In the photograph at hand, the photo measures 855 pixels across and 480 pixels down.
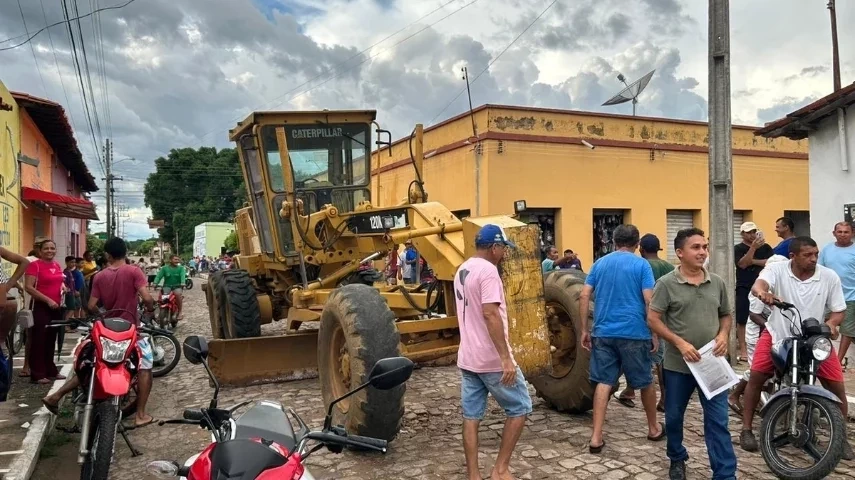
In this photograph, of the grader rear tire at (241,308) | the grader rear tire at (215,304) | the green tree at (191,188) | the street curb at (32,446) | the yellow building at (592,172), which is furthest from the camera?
the green tree at (191,188)

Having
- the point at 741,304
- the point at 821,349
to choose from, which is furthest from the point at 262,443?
the point at 741,304

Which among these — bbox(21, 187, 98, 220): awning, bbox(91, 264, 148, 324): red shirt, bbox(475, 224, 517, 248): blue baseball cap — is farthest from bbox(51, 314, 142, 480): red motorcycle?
bbox(21, 187, 98, 220): awning

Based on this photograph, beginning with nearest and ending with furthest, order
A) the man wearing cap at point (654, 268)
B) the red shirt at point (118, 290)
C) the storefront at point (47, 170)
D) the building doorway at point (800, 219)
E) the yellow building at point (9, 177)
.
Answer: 1. the red shirt at point (118, 290)
2. the man wearing cap at point (654, 268)
3. the yellow building at point (9, 177)
4. the storefront at point (47, 170)
5. the building doorway at point (800, 219)

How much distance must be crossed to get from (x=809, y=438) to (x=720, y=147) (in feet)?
15.2

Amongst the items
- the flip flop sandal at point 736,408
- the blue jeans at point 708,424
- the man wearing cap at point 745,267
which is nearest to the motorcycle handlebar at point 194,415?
the blue jeans at point 708,424

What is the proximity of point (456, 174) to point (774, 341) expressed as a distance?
12352 mm

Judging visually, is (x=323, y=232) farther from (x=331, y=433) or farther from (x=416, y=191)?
(x=331, y=433)

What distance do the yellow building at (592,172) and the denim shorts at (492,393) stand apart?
1146cm

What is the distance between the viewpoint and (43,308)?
766 cm

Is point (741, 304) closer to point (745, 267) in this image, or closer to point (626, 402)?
point (745, 267)

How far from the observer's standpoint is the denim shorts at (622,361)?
5117 millimetres

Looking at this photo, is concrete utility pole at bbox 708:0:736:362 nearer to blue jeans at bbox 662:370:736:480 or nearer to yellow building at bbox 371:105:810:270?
blue jeans at bbox 662:370:736:480

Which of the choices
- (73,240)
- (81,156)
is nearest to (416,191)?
(81,156)

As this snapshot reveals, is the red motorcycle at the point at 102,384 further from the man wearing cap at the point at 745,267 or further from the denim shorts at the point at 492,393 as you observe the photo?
the man wearing cap at the point at 745,267
